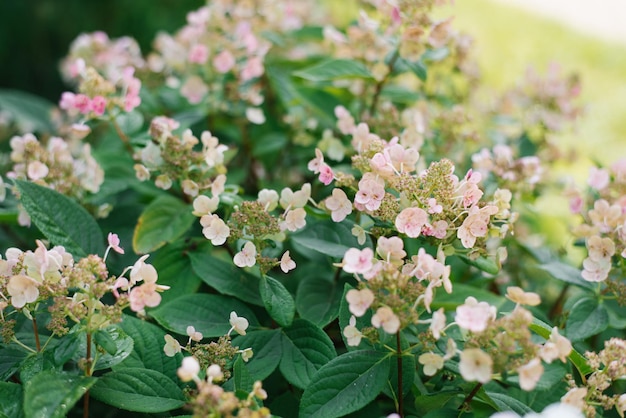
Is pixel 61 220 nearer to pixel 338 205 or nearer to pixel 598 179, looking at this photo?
pixel 338 205

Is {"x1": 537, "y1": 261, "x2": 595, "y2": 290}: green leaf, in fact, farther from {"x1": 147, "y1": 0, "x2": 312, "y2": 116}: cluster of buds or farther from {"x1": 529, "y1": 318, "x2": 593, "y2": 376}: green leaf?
{"x1": 147, "y1": 0, "x2": 312, "y2": 116}: cluster of buds

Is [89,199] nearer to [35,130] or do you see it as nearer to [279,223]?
[279,223]

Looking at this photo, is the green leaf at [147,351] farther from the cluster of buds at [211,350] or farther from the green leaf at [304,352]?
the green leaf at [304,352]

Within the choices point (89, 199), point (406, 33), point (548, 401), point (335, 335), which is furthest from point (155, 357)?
point (406, 33)

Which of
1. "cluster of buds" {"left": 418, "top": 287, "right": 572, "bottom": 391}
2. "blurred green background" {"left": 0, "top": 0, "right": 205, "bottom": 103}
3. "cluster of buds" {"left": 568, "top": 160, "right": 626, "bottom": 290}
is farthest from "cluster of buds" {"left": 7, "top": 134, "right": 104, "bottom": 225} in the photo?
"blurred green background" {"left": 0, "top": 0, "right": 205, "bottom": 103}

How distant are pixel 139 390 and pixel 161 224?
41 cm

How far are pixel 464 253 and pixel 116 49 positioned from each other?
1.24 meters

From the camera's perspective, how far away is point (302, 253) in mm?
1307

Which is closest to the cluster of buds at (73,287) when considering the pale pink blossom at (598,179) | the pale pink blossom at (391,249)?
the pale pink blossom at (391,249)

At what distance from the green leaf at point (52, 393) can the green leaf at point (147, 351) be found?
5.2 inches

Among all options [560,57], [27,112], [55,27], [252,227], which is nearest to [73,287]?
[252,227]

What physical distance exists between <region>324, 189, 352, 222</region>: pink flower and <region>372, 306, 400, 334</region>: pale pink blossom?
260 millimetres

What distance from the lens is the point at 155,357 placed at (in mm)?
1037

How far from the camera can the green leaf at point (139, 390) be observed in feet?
3.03
